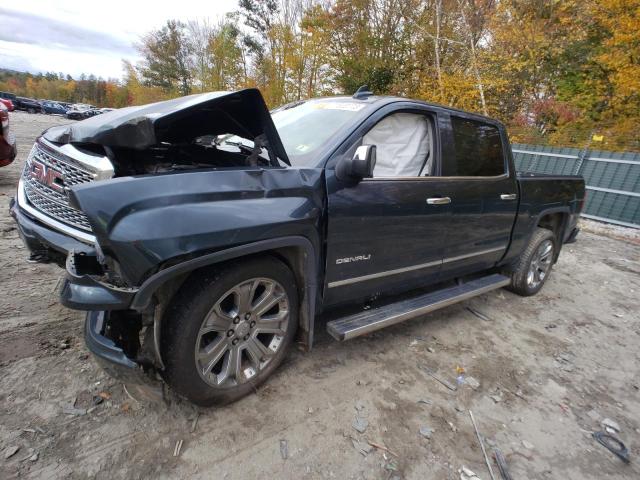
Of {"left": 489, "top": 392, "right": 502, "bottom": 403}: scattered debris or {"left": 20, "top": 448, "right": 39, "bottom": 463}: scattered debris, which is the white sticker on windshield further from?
{"left": 20, "top": 448, "right": 39, "bottom": 463}: scattered debris

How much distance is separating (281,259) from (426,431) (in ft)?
4.61

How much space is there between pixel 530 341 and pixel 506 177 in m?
1.63

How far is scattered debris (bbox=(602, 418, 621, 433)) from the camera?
2449 mm

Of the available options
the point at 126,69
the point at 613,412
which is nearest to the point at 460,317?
the point at 613,412

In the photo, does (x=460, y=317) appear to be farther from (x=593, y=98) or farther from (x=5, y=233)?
(x=593, y=98)

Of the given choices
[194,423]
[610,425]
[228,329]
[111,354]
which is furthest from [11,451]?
[610,425]

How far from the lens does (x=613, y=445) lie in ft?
7.58

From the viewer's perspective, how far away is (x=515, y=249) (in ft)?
13.0

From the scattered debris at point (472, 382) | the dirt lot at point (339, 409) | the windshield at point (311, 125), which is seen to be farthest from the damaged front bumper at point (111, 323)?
the scattered debris at point (472, 382)

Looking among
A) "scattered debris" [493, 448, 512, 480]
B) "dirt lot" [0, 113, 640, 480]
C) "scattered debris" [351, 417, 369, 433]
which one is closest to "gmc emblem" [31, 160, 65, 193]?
"dirt lot" [0, 113, 640, 480]

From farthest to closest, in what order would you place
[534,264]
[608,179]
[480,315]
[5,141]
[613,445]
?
[608,179] < [5,141] < [534,264] < [480,315] < [613,445]

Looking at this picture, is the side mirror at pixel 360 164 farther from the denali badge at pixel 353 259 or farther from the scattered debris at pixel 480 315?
the scattered debris at pixel 480 315

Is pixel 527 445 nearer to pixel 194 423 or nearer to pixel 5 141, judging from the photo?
pixel 194 423

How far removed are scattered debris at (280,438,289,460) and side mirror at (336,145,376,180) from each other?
5.21ft
